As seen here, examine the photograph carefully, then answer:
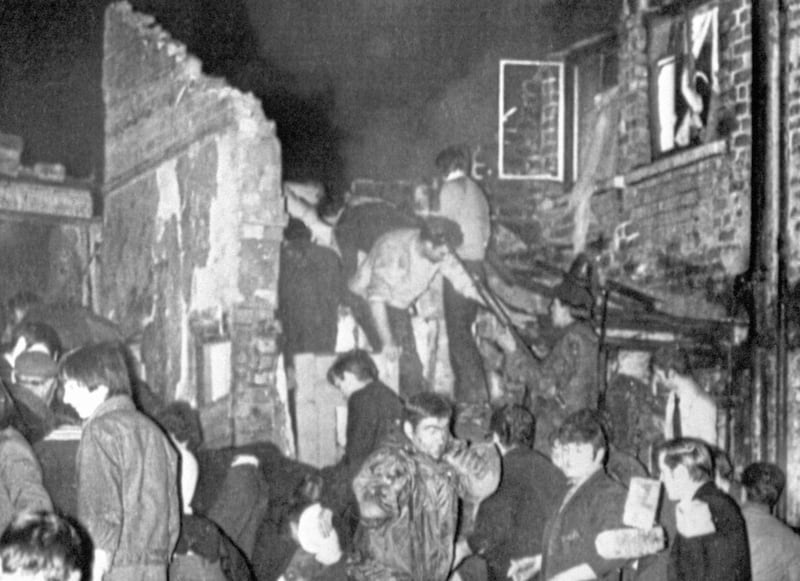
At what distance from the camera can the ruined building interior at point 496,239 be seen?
1056 centimetres

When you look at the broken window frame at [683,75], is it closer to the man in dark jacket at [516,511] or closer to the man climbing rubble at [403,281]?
the man climbing rubble at [403,281]

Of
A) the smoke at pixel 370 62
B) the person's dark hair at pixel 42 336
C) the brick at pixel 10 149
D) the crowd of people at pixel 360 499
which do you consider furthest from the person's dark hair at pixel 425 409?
the smoke at pixel 370 62

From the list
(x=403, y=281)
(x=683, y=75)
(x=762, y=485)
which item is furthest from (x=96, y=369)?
(x=683, y=75)

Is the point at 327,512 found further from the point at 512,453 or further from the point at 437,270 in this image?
the point at 437,270

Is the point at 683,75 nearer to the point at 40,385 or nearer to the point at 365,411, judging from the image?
the point at 365,411

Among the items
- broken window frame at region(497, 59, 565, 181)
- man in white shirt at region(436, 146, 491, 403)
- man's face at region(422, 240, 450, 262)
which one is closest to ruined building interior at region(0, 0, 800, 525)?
man in white shirt at region(436, 146, 491, 403)

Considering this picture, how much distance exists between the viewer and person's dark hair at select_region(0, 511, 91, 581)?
13.4ft

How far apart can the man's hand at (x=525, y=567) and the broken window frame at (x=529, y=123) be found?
7577 mm

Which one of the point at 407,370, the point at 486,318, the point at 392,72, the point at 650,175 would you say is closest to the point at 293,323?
the point at 407,370

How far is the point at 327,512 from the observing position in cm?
668

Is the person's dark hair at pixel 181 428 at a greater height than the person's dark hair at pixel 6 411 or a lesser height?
lesser

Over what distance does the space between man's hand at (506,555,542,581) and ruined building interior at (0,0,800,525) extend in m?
3.56

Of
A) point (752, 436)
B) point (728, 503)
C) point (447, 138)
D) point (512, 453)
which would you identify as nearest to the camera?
point (728, 503)

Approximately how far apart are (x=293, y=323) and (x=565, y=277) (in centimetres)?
281
